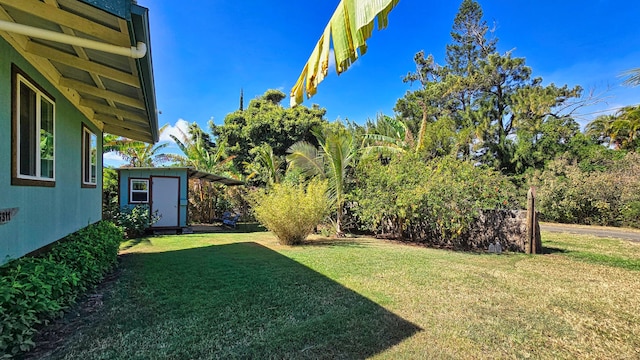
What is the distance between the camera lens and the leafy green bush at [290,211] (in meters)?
9.37

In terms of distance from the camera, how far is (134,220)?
11570 millimetres

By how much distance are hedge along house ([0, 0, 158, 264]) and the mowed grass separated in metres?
1.43

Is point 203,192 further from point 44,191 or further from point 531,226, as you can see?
point 531,226

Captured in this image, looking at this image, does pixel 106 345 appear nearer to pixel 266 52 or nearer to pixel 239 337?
pixel 239 337

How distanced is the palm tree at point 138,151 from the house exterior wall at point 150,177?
2947 millimetres

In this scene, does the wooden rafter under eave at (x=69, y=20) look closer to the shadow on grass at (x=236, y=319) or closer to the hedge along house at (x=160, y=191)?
the shadow on grass at (x=236, y=319)

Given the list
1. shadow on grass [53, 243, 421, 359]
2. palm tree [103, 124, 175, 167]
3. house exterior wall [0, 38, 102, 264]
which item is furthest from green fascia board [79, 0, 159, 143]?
palm tree [103, 124, 175, 167]

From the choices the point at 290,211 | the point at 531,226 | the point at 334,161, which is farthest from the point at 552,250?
the point at 290,211

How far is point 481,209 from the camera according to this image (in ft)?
31.7

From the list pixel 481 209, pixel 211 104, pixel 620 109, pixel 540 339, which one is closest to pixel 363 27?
pixel 540 339

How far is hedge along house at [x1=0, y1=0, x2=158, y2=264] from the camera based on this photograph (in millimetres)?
2879

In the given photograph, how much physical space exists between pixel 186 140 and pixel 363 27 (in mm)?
20243

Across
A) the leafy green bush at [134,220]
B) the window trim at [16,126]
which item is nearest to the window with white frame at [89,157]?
the window trim at [16,126]

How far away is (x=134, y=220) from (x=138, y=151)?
751 cm
